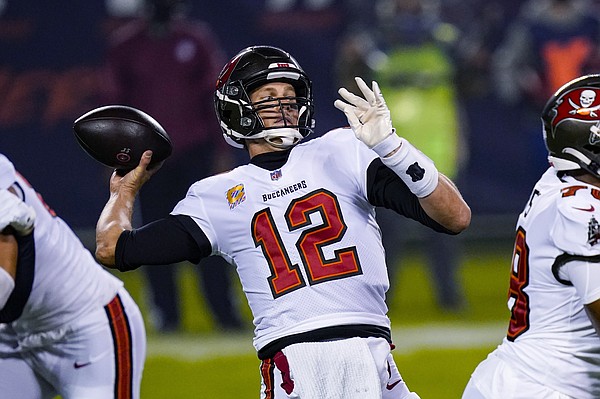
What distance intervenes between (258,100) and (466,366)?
375 cm

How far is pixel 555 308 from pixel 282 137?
1.05 meters

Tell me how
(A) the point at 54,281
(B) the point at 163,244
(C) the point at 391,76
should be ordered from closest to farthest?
1. (B) the point at 163,244
2. (A) the point at 54,281
3. (C) the point at 391,76

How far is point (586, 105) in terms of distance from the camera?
3.89 meters

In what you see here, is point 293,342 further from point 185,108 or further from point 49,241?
point 185,108

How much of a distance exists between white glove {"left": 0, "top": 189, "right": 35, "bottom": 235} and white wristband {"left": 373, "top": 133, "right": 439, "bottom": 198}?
1194mm

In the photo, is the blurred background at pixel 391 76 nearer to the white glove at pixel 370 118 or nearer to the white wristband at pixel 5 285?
the white wristband at pixel 5 285

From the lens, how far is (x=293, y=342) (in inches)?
140

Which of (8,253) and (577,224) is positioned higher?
(8,253)

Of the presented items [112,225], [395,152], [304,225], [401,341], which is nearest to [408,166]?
[395,152]

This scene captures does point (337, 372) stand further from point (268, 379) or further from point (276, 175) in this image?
point (276, 175)

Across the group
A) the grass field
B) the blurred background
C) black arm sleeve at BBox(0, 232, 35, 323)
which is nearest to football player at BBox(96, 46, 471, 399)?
black arm sleeve at BBox(0, 232, 35, 323)

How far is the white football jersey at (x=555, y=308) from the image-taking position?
3.67 meters

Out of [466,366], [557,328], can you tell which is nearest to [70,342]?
[557,328]

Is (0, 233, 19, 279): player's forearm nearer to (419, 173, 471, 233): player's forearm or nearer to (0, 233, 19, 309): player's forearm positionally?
(0, 233, 19, 309): player's forearm
